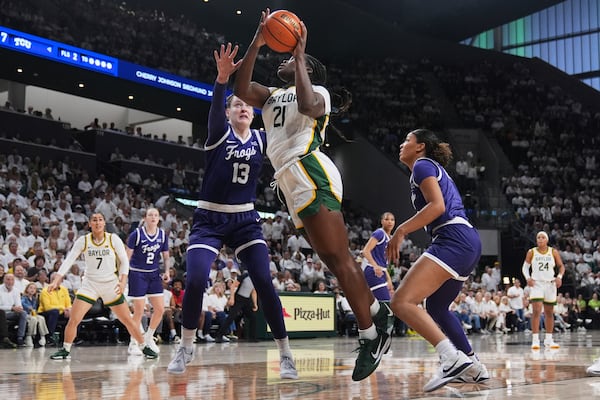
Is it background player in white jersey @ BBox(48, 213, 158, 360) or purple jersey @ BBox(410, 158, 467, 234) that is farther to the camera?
background player in white jersey @ BBox(48, 213, 158, 360)

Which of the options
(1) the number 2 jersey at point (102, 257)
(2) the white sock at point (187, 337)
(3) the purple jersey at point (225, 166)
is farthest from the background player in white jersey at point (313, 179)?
(1) the number 2 jersey at point (102, 257)

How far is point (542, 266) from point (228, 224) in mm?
7182

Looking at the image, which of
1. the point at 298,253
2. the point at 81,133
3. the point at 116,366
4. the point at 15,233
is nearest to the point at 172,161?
the point at 81,133

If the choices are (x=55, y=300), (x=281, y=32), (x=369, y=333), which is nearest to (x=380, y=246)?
(x=369, y=333)

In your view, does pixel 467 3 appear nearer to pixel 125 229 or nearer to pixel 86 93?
pixel 86 93

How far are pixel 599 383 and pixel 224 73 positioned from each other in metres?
3.41

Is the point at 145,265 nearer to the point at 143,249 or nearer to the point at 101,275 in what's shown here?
the point at 143,249

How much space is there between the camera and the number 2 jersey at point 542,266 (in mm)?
11164

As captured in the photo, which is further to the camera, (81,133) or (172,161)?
(172,161)

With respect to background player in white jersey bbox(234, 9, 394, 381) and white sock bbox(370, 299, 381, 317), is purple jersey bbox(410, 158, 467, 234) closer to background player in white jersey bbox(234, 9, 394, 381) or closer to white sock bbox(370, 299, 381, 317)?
background player in white jersey bbox(234, 9, 394, 381)

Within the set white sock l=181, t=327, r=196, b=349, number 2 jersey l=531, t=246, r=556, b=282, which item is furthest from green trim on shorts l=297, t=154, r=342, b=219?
number 2 jersey l=531, t=246, r=556, b=282

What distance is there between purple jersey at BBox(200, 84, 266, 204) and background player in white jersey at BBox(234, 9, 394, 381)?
0.77 m

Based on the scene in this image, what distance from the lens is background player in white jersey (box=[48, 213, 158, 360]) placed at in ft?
29.3

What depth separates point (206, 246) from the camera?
5.54m
